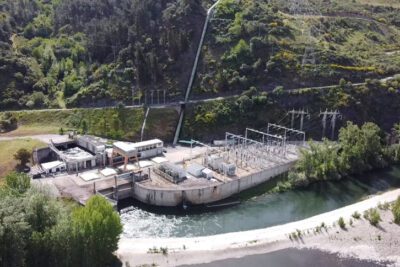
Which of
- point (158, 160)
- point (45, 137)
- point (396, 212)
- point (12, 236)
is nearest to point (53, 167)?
point (45, 137)

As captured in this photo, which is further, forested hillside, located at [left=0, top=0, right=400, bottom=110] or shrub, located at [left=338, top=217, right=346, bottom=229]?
forested hillside, located at [left=0, top=0, right=400, bottom=110]

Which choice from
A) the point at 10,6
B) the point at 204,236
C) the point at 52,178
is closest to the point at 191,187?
the point at 204,236

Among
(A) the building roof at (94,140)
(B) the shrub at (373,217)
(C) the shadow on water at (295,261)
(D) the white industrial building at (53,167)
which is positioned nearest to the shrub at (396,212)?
(B) the shrub at (373,217)

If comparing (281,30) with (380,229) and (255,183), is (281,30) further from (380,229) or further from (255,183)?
(380,229)

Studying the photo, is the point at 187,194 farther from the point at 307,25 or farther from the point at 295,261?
the point at 307,25

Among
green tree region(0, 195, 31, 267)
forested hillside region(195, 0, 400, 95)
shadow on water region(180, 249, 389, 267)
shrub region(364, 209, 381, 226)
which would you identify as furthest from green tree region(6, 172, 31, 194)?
forested hillside region(195, 0, 400, 95)

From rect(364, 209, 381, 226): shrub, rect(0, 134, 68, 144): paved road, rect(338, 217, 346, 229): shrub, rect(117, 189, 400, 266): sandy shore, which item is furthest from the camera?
rect(0, 134, 68, 144): paved road

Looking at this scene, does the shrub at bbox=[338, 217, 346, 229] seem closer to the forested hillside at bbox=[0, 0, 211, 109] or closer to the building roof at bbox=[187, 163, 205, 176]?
the building roof at bbox=[187, 163, 205, 176]
